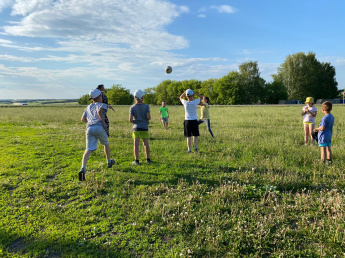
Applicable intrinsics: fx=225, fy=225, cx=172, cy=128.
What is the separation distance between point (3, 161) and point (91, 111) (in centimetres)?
432

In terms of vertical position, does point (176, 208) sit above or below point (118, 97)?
below

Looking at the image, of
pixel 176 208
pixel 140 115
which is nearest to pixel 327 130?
pixel 176 208

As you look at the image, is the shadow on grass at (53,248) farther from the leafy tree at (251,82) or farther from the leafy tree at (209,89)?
the leafy tree at (209,89)

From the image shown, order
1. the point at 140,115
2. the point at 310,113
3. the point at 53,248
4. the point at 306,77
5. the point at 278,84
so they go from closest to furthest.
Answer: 1. the point at 53,248
2. the point at 140,115
3. the point at 310,113
4. the point at 306,77
5. the point at 278,84

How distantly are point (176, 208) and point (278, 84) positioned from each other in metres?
90.1

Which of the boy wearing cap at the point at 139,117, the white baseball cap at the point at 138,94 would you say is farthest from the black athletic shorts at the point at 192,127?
the white baseball cap at the point at 138,94

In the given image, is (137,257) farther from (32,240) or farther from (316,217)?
(316,217)

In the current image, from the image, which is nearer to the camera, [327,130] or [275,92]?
[327,130]

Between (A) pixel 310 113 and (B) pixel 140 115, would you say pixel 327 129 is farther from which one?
(B) pixel 140 115

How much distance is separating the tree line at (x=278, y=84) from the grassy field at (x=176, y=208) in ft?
254

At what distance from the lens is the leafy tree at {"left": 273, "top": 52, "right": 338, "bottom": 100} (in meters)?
73.3

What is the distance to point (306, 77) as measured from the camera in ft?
240

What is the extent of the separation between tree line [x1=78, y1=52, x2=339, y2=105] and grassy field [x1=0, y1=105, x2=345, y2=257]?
7746cm

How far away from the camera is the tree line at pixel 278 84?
73.9 m
